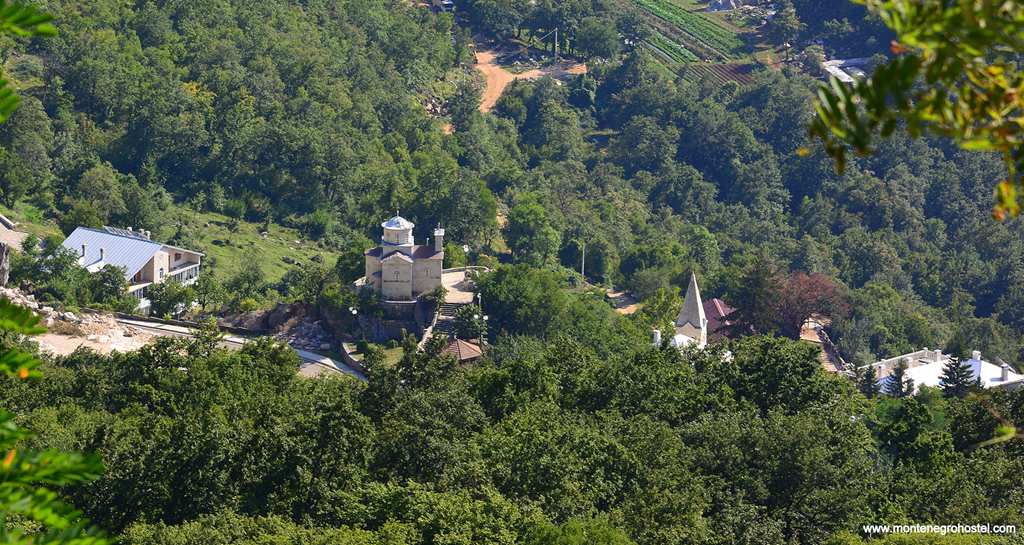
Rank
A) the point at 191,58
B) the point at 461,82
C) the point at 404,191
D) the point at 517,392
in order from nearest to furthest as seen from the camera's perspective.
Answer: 1. the point at 517,392
2. the point at 404,191
3. the point at 191,58
4. the point at 461,82

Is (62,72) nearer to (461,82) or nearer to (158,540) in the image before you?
(461,82)

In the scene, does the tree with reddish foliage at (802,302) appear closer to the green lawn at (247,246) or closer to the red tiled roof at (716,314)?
the red tiled roof at (716,314)

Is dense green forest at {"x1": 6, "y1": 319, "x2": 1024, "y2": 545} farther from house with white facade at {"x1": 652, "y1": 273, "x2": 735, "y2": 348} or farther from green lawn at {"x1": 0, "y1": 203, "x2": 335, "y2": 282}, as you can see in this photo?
green lawn at {"x1": 0, "y1": 203, "x2": 335, "y2": 282}

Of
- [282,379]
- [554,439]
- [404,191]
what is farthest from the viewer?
[404,191]

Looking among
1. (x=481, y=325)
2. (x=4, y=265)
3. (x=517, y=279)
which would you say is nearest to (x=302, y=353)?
(x=481, y=325)

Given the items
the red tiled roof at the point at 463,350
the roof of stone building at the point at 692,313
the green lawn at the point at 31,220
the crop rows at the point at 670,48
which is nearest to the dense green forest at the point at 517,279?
the green lawn at the point at 31,220

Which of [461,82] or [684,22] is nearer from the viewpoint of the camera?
[461,82]

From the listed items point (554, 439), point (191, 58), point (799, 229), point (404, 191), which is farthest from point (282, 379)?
point (799, 229)

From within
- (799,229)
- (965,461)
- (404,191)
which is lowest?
(799,229)
